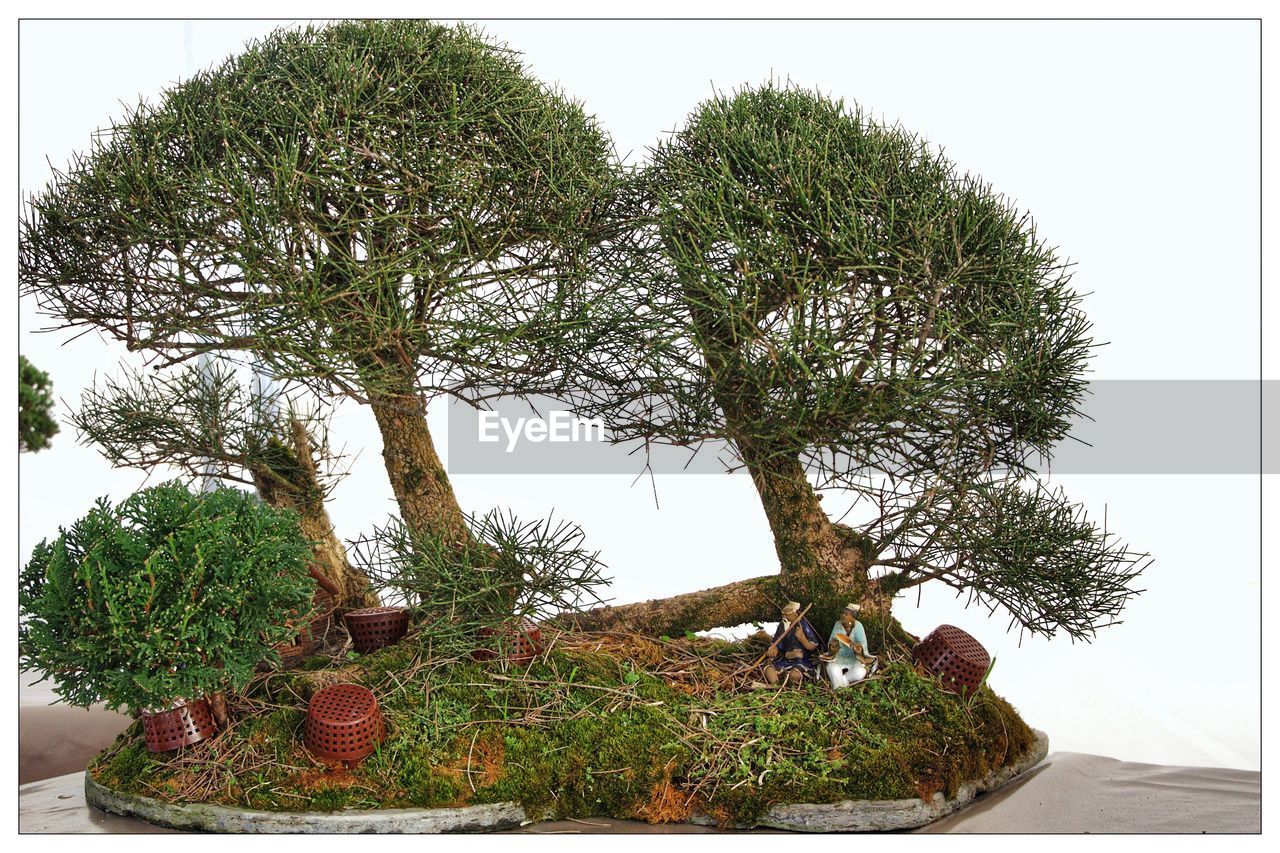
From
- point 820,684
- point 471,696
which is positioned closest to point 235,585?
point 471,696

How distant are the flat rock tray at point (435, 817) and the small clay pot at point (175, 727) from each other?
0.19 meters

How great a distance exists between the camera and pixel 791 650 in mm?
4527

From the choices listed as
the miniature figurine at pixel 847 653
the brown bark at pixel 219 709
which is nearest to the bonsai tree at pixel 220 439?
the brown bark at pixel 219 709

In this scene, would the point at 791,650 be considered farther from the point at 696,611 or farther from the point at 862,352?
the point at 862,352

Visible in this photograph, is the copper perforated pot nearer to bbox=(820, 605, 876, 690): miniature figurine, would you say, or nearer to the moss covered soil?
the moss covered soil

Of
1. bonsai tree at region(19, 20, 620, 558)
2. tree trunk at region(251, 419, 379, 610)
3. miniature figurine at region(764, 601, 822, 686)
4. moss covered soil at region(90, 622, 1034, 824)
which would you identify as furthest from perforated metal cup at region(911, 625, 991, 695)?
tree trunk at region(251, 419, 379, 610)

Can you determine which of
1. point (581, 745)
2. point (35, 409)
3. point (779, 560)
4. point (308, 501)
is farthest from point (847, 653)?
point (35, 409)

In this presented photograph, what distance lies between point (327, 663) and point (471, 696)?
0.77 meters

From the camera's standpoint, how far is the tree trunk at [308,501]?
539 cm

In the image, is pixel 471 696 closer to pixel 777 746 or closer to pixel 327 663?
pixel 327 663

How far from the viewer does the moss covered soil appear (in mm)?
3842

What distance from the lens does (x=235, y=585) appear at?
3580 millimetres

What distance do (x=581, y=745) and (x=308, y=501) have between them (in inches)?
89.3

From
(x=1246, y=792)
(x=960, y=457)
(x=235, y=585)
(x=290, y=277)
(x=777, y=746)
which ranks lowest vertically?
(x=1246, y=792)
